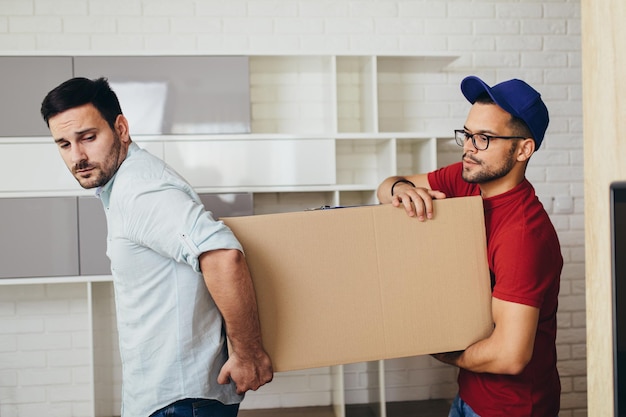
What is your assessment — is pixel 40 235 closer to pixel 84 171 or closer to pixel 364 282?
pixel 84 171

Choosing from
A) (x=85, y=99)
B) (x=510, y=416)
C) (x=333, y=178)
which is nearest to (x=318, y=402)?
(x=333, y=178)

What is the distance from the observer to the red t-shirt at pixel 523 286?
1332 millimetres

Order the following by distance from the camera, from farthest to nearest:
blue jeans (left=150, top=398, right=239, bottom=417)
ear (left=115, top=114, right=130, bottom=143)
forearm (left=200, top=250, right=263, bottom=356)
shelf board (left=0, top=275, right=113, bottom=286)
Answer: shelf board (left=0, top=275, right=113, bottom=286) → ear (left=115, top=114, right=130, bottom=143) → blue jeans (left=150, top=398, right=239, bottom=417) → forearm (left=200, top=250, right=263, bottom=356)

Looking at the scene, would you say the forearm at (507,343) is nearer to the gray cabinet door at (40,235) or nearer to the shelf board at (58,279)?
the shelf board at (58,279)

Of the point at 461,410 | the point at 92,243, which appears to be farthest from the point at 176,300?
the point at 92,243

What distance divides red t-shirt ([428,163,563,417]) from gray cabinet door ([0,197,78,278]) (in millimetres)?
1880

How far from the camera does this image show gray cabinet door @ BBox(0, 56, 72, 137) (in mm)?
2609

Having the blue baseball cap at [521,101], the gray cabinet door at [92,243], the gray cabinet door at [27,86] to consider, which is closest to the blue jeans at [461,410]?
the blue baseball cap at [521,101]

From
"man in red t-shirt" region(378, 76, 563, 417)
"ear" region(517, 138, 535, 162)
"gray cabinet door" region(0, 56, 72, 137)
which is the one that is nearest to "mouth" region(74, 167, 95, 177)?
"man in red t-shirt" region(378, 76, 563, 417)

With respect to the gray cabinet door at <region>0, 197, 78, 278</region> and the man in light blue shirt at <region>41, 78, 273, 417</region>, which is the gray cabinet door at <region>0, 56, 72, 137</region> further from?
the man in light blue shirt at <region>41, 78, 273, 417</region>

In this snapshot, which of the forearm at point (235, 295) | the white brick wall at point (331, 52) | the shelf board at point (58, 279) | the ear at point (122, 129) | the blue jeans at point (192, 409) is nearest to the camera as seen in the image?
the forearm at point (235, 295)

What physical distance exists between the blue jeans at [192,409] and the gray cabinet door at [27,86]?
5.84 ft

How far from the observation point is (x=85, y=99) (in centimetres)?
141

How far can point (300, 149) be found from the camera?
271 centimetres
